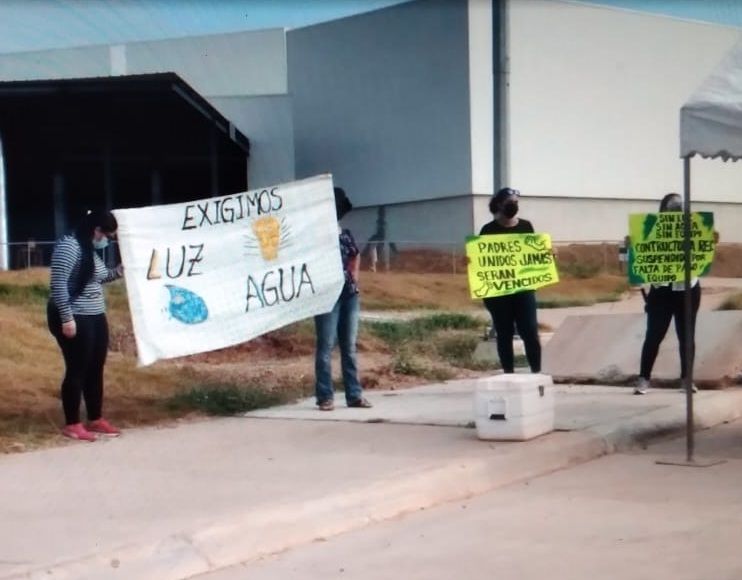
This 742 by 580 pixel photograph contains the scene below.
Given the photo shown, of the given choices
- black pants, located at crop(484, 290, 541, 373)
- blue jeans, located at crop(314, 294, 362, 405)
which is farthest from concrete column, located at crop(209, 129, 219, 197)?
blue jeans, located at crop(314, 294, 362, 405)

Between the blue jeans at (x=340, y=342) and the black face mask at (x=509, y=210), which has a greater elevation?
the black face mask at (x=509, y=210)

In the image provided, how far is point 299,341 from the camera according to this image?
1444 cm

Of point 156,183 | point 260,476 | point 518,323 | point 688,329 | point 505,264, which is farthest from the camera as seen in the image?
point 156,183

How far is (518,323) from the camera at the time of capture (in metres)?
10.6

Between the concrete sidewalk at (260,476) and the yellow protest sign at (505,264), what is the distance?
109 centimetres

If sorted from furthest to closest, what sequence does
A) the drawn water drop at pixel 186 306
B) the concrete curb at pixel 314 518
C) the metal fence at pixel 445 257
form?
1. the metal fence at pixel 445 257
2. the drawn water drop at pixel 186 306
3. the concrete curb at pixel 314 518

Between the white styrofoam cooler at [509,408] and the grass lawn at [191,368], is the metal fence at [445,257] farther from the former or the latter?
the white styrofoam cooler at [509,408]

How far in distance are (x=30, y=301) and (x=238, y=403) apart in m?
6.35

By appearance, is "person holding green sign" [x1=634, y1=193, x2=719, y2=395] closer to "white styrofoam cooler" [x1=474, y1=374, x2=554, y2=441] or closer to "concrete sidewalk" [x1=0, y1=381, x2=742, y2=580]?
"concrete sidewalk" [x1=0, y1=381, x2=742, y2=580]

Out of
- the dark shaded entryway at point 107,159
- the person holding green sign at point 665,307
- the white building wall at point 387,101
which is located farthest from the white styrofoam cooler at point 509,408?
the dark shaded entryway at point 107,159

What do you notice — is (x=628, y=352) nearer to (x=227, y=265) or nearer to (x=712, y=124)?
(x=712, y=124)

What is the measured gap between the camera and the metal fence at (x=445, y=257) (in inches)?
1435

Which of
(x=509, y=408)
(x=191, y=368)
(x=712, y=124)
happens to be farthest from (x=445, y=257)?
(x=712, y=124)

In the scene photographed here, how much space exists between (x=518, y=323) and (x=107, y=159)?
37.2 metres
